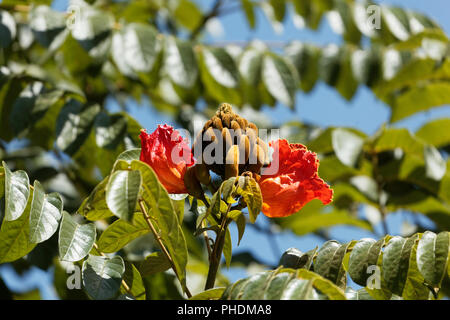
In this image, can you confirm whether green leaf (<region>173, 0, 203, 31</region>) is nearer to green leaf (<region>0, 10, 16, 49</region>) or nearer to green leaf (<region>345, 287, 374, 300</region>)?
green leaf (<region>0, 10, 16, 49</region>)

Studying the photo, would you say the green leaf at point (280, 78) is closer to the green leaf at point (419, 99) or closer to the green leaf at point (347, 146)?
the green leaf at point (347, 146)

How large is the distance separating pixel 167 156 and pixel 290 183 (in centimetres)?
41

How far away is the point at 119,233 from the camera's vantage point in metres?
A: 2.05

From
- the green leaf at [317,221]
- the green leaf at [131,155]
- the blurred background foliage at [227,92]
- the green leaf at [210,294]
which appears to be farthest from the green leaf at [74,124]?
the green leaf at [317,221]

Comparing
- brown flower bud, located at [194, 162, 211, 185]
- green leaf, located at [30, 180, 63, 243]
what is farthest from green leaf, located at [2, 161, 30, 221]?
brown flower bud, located at [194, 162, 211, 185]

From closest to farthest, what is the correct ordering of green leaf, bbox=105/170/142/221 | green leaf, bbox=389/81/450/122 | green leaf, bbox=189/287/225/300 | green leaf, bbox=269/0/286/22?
green leaf, bbox=105/170/142/221 → green leaf, bbox=189/287/225/300 → green leaf, bbox=389/81/450/122 → green leaf, bbox=269/0/286/22

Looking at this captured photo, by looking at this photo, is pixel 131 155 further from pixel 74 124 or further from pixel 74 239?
pixel 74 124

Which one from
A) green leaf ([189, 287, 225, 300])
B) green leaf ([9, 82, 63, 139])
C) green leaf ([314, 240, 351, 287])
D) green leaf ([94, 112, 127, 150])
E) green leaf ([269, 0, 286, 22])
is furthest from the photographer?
green leaf ([269, 0, 286, 22])

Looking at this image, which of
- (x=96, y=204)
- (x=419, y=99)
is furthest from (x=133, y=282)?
(x=419, y=99)

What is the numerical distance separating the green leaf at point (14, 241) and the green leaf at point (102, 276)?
220mm

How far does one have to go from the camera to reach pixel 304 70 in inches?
174

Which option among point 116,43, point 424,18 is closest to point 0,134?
point 116,43

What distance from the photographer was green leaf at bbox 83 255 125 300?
1.83 m

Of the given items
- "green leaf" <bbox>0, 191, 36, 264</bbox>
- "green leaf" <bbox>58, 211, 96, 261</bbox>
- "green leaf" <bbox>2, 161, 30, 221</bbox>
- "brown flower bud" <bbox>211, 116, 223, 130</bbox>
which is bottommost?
"green leaf" <bbox>0, 191, 36, 264</bbox>
